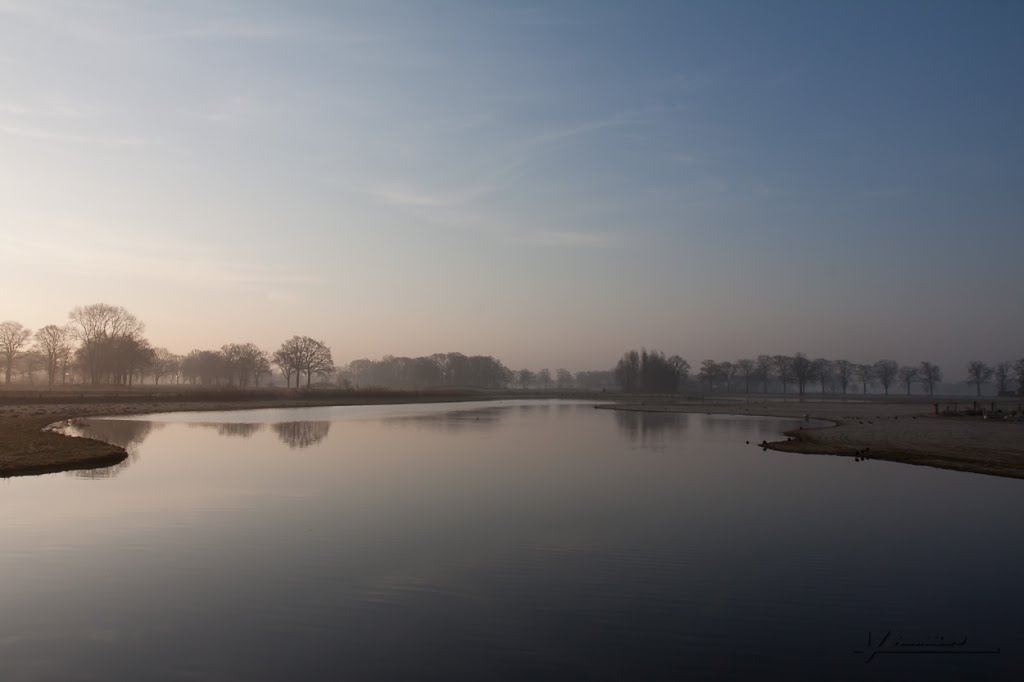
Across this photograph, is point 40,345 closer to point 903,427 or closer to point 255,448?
point 255,448

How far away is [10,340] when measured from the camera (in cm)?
12862

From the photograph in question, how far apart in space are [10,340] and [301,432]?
113205 millimetres

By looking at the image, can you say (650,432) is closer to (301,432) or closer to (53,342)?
(301,432)

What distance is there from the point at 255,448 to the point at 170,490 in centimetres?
1572

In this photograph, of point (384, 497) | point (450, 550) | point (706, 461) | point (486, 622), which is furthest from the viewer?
point (706, 461)

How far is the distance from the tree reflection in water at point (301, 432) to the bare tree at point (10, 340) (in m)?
101

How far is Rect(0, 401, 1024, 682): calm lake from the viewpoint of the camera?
10211mm

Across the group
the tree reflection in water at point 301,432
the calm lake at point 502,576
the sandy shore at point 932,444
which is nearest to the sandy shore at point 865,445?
the sandy shore at point 932,444

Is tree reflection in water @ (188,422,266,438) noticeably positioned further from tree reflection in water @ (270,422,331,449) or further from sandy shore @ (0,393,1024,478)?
sandy shore @ (0,393,1024,478)

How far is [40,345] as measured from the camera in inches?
5517

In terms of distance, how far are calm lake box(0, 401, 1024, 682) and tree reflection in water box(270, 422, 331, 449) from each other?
14798mm

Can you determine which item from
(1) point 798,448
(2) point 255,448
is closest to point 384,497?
(2) point 255,448

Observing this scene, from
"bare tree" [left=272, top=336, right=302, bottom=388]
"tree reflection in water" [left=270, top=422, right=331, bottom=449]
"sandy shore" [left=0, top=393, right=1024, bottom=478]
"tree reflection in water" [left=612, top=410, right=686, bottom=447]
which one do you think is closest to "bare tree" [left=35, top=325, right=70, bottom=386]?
"bare tree" [left=272, top=336, right=302, bottom=388]

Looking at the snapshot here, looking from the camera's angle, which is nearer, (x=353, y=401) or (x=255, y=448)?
(x=255, y=448)
